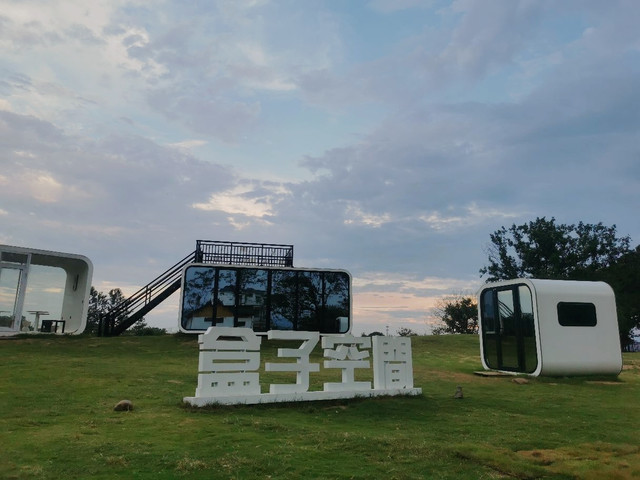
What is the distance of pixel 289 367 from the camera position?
8.48 metres

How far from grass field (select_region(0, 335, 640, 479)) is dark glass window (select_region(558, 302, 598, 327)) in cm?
260

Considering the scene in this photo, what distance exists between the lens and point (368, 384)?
925 cm

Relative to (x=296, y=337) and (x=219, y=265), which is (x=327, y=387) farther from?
(x=219, y=265)

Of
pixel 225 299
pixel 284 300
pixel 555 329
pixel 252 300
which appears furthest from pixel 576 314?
pixel 225 299

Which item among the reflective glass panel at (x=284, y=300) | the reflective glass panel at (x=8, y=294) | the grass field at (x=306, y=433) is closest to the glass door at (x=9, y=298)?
the reflective glass panel at (x=8, y=294)

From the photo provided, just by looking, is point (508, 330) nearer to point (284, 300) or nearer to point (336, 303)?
point (336, 303)

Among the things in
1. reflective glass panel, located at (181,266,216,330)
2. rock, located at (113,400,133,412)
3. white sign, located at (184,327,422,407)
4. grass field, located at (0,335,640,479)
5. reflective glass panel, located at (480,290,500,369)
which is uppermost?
reflective glass panel, located at (181,266,216,330)

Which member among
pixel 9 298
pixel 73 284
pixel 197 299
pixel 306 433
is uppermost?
pixel 73 284

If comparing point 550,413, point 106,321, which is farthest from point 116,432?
point 106,321

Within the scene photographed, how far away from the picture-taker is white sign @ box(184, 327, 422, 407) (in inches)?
311

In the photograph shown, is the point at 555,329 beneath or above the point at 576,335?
above

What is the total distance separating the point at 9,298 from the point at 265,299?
362 inches

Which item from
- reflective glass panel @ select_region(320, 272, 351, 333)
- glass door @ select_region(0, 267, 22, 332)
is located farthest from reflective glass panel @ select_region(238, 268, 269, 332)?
glass door @ select_region(0, 267, 22, 332)

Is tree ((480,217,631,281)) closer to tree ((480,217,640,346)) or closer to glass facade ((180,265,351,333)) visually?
tree ((480,217,640,346))
